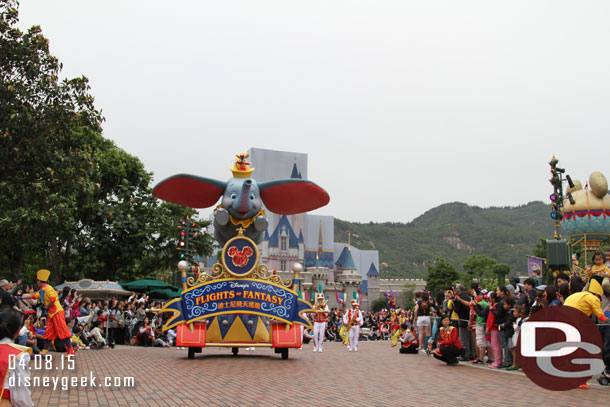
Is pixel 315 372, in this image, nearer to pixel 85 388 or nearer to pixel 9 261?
pixel 85 388

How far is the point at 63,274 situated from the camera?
34219mm

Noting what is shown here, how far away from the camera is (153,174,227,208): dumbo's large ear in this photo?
597 inches

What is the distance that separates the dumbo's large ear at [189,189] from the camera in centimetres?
1516

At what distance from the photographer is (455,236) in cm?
15012

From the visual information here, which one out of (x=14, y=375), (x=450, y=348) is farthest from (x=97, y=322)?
(x=14, y=375)

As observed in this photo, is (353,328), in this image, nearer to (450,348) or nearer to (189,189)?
(450,348)

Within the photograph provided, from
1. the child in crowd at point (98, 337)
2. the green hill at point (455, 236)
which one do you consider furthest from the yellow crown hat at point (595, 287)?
the green hill at point (455, 236)

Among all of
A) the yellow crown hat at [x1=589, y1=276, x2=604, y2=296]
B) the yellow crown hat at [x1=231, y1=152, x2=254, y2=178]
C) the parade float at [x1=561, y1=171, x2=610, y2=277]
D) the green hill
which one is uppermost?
the green hill

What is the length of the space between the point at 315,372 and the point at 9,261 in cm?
2951

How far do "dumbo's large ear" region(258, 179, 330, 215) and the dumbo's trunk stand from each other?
678 millimetres

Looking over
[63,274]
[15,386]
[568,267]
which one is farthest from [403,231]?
[15,386]

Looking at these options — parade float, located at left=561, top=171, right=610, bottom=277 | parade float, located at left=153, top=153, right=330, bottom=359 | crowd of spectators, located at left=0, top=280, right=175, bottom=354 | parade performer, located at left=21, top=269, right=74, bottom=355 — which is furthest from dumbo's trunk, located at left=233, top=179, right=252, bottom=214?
parade float, located at left=561, top=171, right=610, bottom=277

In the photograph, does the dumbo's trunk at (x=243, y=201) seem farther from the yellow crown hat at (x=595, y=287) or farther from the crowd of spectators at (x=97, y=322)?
the yellow crown hat at (x=595, y=287)

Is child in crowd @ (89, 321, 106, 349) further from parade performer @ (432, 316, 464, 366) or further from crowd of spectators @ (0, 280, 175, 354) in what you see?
parade performer @ (432, 316, 464, 366)
